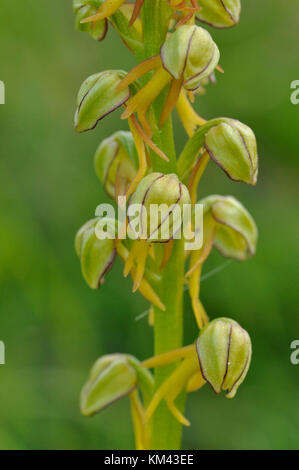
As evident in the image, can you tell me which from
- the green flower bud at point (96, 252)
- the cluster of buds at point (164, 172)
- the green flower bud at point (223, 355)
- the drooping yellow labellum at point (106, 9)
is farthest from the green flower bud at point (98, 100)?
the green flower bud at point (223, 355)

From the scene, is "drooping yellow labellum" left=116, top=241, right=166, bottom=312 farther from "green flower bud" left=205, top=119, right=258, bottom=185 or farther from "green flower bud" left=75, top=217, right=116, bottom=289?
"green flower bud" left=205, top=119, right=258, bottom=185

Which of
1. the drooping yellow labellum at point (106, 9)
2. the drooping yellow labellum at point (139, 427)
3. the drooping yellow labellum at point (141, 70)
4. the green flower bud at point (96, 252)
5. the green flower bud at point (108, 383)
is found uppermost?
the drooping yellow labellum at point (106, 9)

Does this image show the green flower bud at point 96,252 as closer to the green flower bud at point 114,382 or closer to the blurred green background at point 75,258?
the green flower bud at point 114,382

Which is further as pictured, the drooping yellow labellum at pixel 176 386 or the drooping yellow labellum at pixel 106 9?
the drooping yellow labellum at pixel 176 386

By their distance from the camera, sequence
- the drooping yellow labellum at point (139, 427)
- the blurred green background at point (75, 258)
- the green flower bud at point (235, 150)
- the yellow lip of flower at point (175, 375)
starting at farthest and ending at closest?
1. the blurred green background at point (75, 258)
2. the drooping yellow labellum at point (139, 427)
3. the yellow lip of flower at point (175, 375)
4. the green flower bud at point (235, 150)
